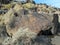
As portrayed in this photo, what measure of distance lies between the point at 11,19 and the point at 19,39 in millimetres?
6340

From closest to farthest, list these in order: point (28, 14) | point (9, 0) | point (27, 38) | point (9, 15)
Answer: point (27, 38)
point (9, 15)
point (28, 14)
point (9, 0)

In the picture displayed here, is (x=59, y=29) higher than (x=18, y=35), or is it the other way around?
(x=18, y=35)

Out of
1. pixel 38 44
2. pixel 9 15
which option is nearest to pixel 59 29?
pixel 9 15

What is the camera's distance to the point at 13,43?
692cm

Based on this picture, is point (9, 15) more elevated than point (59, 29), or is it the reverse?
point (9, 15)

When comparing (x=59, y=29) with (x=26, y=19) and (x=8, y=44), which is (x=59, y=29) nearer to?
(x=26, y=19)

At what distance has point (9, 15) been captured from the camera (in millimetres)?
13523

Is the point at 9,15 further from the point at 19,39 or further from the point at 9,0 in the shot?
the point at 9,0

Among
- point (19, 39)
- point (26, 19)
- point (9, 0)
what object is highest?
point (19, 39)

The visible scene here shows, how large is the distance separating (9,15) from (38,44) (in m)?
6.68

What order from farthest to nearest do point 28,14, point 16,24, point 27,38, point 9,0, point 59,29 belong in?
point 9,0, point 59,29, point 28,14, point 16,24, point 27,38

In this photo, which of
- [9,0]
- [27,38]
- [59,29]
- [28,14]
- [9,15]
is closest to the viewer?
[27,38]

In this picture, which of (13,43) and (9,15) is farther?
(9,15)

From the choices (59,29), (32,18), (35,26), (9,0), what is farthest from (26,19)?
(9,0)
